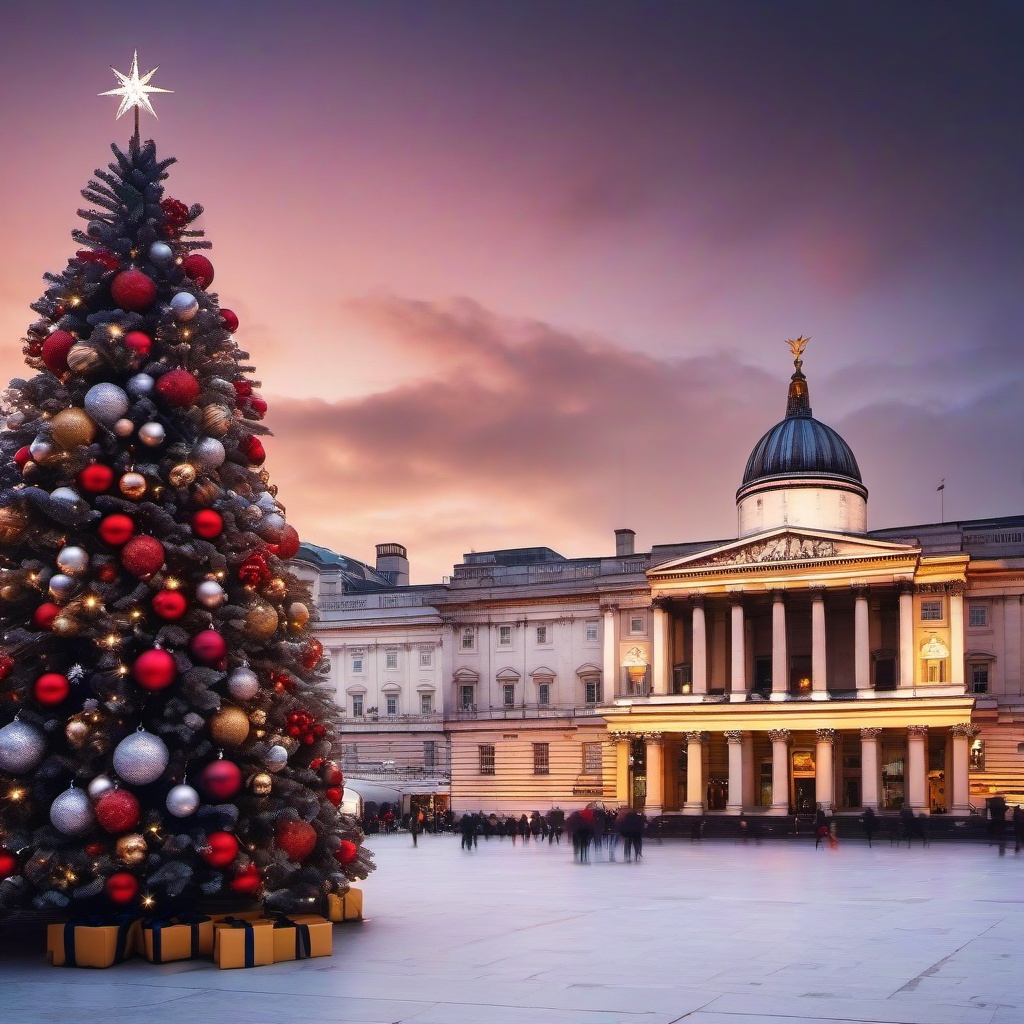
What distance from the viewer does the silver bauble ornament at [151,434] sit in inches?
611

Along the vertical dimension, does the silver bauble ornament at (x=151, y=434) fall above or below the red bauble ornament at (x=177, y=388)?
below

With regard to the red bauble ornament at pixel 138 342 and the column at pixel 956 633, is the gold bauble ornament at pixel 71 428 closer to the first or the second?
the red bauble ornament at pixel 138 342

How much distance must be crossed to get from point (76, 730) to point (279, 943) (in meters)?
3.42

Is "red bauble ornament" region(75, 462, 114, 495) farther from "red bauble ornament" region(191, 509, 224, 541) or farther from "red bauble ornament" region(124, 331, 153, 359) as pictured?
"red bauble ornament" region(124, 331, 153, 359)

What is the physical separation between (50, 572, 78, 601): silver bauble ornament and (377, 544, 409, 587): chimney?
91311 millimetres

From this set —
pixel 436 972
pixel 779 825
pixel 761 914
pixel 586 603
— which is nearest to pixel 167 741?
pixel 436 972

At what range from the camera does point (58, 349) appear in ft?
52.2

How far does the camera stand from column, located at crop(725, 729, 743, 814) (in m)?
72.8

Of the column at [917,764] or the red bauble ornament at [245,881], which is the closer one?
the red bauble ornament at [245,881]

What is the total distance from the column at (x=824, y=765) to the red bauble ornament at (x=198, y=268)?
58.5 m

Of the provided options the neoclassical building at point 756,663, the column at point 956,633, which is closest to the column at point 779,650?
the neoclassical building at point 756,663

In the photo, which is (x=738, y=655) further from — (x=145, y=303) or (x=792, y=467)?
(x=145, y=303)

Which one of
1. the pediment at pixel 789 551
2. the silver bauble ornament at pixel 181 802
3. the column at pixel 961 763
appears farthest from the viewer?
the pediment at pixel 789 551

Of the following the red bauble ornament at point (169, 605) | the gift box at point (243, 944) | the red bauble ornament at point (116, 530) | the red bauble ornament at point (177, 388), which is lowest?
the gift box at point (243, 944)
